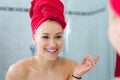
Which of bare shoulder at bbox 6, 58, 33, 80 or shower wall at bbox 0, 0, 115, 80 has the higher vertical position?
shower wall at bbox 0, 0, 115, 80

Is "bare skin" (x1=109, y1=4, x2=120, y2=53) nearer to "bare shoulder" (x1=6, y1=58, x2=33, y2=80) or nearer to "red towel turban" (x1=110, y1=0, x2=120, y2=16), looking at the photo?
"red towel turban" (x1=110, y1=0, x2=120, y2=16)

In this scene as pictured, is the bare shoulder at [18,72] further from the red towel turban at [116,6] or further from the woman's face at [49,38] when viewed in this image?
the red towel turban at [116,6]

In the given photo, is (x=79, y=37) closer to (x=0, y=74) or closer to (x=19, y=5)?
(x=19, y=5)

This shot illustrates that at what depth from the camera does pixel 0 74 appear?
75.7 inches

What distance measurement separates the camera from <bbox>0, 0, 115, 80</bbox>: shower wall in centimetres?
195

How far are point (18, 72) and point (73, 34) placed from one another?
1.19 metres

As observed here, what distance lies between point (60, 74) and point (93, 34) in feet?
3.91

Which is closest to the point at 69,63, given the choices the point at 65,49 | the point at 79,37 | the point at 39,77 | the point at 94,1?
the point at 39,77

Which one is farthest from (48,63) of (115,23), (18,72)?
(115,23)

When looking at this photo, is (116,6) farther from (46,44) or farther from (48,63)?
(48,63)

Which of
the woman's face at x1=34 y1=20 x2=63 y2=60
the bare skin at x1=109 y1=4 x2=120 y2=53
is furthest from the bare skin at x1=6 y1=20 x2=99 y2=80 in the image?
the bare skin at x1=109 y1=4 x2=120 y2=53

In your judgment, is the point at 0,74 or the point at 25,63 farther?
the point at 0,74

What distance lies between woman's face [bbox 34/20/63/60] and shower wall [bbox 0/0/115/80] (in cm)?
88

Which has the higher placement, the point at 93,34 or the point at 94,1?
the point at 94,1
